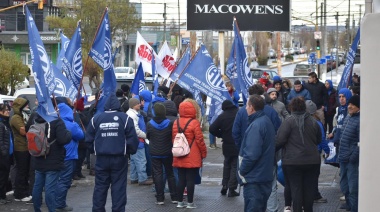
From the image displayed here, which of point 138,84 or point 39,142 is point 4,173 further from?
point 138,84

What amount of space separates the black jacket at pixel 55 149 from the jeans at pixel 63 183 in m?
0.81

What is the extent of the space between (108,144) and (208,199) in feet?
10.9

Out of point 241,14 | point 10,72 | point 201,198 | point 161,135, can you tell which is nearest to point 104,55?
point 161,135

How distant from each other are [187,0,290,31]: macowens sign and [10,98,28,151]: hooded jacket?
1451 cm

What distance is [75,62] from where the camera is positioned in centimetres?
A: 1329

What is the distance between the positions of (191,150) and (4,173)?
9.25ft

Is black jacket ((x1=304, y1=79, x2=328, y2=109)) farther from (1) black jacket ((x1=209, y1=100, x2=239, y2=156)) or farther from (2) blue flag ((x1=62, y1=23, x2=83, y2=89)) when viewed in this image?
(1) black jacket ((x1=209, y1=100, x2=239, y2=156))

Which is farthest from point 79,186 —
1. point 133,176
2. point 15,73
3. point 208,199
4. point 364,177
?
point 15,73

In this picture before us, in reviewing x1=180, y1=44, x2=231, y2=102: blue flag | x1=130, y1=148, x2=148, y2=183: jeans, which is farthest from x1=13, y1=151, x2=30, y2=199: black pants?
x1=180, y1=44, x2=231, y2=102: blue flag

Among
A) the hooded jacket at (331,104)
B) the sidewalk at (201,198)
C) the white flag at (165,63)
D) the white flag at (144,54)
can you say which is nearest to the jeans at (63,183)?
the sidewalk at (201,198)

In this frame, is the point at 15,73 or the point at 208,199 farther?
the point at 15,73

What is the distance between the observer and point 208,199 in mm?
12047

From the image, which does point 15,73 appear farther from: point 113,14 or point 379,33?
point 379,33

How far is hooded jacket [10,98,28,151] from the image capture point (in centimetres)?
1108
